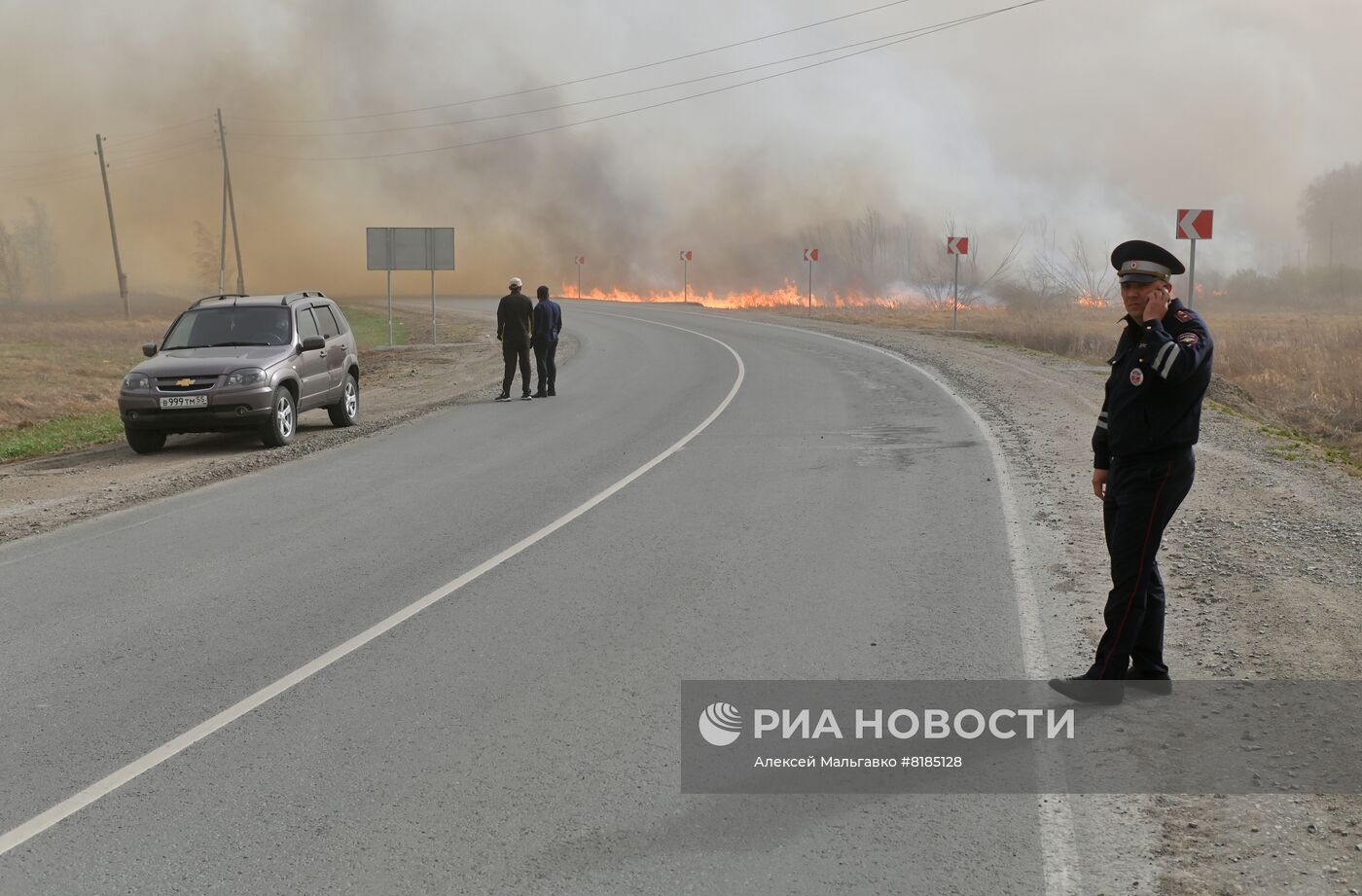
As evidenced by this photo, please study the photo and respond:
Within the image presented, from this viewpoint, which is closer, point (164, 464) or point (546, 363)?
point (164, 464)

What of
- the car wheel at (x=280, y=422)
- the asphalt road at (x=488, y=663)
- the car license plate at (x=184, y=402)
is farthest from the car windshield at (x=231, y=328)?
the asphalt road at (x=488, y=663)

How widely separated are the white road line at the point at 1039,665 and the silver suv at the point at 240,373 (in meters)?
8.28

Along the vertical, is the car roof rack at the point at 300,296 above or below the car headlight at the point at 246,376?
above

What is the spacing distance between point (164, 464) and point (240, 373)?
52.3 inches

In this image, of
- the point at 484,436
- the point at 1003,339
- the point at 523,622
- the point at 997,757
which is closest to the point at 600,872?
the point at 997,757

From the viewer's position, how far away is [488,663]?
5.77m

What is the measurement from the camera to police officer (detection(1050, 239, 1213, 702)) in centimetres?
486

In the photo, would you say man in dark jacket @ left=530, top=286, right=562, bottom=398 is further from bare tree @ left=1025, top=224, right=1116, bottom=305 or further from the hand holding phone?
bare tree @ left=1025, top=224, right=1116, bottom=305

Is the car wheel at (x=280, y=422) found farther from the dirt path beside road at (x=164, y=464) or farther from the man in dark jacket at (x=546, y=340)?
the man in dark jacket at (x=546, y=340)

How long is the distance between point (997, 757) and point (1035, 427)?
1052cm

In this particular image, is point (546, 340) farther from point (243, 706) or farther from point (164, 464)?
point (243, 706)

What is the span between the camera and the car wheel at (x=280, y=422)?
14.1m

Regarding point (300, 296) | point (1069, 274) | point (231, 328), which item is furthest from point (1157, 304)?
point (1069, 274)

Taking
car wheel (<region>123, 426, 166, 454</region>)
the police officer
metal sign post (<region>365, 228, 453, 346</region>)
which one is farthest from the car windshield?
metal sign post (<region>365, 228, 453, 346</region>)
